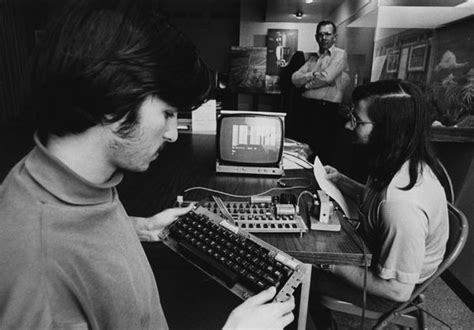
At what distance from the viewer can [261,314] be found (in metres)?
0.68

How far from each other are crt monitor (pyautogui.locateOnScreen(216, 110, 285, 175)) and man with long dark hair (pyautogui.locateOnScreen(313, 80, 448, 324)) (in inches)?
14.3

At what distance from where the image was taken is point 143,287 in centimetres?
64

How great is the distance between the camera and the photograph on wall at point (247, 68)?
19.1 feet

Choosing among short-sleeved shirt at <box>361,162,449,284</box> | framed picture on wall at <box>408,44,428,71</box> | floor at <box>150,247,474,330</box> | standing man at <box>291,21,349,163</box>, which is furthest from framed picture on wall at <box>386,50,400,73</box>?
floor at <box>150,247,474,330</box>

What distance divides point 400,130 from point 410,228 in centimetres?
36

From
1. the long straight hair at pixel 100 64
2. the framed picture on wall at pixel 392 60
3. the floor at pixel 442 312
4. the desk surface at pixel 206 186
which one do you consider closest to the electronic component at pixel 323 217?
the desk surface at pixel 206 186

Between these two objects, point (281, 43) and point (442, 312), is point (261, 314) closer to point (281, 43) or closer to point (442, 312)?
point (442, 312)

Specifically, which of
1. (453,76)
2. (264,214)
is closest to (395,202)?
(264,214)

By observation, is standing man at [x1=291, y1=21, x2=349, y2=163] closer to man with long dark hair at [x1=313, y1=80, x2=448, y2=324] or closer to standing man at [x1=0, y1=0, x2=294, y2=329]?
man with long dark hair at [x1=313, y1=80, x2=448, y2=324]

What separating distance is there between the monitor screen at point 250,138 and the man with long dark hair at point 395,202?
357mm

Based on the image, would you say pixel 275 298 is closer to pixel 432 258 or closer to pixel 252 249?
pixel 252 249

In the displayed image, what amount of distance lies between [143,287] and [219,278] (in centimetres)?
24

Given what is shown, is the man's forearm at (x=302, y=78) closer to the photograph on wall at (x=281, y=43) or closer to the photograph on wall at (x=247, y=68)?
the photograph on wall at (x=247, y=68)

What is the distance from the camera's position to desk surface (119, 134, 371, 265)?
0.90 meters
